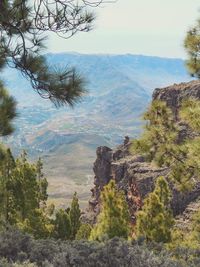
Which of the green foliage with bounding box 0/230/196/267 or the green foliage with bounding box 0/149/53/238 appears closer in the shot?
the green foliage with bounding box 0/230/196/267

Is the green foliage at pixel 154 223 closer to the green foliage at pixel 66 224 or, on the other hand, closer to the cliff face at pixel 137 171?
the green foliage at pixel 66 224

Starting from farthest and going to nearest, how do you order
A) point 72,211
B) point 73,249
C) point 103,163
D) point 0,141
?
point 103,163 < point 72,211 < point 0,141 < point 73,249

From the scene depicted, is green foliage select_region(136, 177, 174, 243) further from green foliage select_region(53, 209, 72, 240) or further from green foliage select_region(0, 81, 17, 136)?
green foliage select_region(0, 81, 17, 136)

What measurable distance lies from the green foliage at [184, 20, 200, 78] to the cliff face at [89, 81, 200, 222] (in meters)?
44.5

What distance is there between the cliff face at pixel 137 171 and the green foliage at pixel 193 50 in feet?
146

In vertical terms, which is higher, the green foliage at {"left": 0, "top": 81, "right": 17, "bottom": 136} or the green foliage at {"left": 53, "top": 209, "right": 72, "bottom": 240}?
the green foliage at {"left": 0, "top": 81, "right": 17, "bottom": 136}

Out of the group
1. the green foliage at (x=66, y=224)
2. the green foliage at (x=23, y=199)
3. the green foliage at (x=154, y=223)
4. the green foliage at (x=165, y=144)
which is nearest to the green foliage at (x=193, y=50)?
the green foliage at (x=165, y=144)

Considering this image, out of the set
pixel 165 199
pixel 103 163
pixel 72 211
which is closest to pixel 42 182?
pixel 72 211

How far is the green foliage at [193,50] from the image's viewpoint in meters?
20.6

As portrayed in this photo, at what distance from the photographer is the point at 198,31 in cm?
2067

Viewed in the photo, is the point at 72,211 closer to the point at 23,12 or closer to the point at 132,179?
the point at 132,179

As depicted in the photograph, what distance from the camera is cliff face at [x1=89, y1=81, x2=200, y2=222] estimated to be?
74.1 metres

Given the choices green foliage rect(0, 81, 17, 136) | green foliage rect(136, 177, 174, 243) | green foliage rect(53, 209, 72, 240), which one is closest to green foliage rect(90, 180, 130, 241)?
green foliage rect(136, 177, 174, 243)

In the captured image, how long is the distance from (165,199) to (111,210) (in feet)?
27.3
